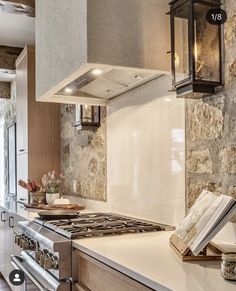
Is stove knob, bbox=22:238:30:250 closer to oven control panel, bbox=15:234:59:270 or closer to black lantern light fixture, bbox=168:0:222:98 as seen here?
oven control panel, bbox=15:234:59:270

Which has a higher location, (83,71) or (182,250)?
(83,71)

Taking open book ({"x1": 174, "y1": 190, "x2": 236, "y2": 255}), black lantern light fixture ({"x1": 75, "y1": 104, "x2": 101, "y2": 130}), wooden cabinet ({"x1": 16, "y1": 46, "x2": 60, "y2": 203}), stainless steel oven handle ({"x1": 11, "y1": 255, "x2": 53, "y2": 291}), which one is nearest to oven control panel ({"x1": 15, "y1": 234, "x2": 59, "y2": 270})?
stainless steel oven handle ({"x1": 11, "y1": 255, "x2": 53, "y2": 291})

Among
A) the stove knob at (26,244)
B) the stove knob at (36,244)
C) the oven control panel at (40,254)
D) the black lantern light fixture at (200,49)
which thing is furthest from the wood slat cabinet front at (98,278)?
the black lantern light fixture at (200,49)

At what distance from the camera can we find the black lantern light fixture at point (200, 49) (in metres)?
1.64

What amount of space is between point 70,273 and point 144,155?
0.92 meters

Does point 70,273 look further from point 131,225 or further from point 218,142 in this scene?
point 218,142

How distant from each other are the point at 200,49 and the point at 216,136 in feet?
1.30

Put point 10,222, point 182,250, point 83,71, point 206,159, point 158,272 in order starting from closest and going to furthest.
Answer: point 158,272 < point 182,250 < point 206,159 < point 83,71 < point 10,222

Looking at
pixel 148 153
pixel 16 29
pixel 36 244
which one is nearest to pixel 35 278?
pixel 36 244

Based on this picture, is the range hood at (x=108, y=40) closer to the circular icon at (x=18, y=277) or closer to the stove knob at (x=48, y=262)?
the stove knob at (x=48, y=262)

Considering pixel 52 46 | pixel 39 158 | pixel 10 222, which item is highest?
pixel 52 46

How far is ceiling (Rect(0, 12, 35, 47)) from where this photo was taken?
3469 mm

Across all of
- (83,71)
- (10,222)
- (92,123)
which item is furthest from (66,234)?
(10,222)

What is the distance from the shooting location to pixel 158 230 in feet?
6.26
